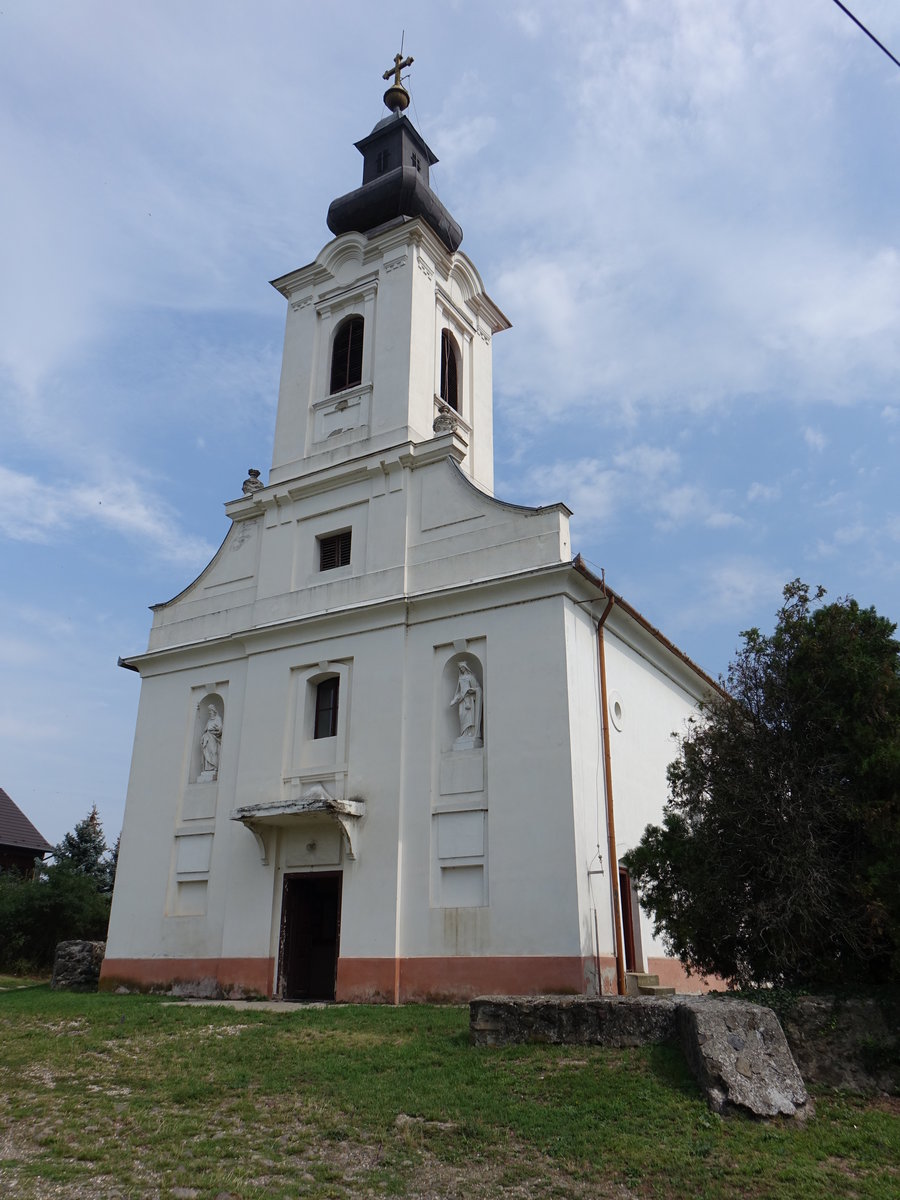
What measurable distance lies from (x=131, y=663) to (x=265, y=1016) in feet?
37.9

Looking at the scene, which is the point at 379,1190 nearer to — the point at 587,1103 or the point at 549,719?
the point at 587,1103

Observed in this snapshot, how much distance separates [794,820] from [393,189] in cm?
1976

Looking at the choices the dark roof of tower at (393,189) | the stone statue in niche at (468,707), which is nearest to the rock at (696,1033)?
the stone statue in niche at (468,707)

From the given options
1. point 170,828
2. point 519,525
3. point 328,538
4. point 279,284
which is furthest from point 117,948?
point 279,284

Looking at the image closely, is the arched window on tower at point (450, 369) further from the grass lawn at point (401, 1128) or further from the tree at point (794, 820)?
the grass lawn at point (401, 1128)

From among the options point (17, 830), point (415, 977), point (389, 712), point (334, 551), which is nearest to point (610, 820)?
point (415, 977)

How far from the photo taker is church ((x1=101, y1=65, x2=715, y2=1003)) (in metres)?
16.4

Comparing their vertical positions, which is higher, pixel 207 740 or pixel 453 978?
pixel 207 740

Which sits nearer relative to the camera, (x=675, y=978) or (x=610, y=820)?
(x=610, y=820)

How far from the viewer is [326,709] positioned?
19.8 meters

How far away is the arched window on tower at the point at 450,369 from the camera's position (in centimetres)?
2444

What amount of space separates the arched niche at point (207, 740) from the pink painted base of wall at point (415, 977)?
394cm

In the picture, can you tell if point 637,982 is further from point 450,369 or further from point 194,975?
point 450,369

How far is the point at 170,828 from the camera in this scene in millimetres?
20734
